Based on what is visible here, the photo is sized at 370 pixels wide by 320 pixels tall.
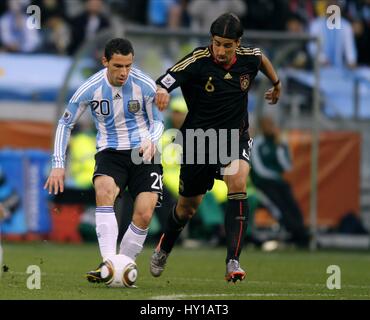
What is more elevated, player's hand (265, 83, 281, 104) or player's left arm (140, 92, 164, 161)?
player's hand (265, 83, 281, 104)

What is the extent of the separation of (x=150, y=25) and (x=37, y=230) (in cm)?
522

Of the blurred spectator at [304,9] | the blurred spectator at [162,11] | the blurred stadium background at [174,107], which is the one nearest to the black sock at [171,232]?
the blurred stadium background at [174,107]

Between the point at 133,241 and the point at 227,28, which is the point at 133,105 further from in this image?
the point at 133,241

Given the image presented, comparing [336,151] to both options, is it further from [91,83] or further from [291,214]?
[91,83]

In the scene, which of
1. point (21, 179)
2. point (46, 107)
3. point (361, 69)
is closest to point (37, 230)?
point (21, 179)

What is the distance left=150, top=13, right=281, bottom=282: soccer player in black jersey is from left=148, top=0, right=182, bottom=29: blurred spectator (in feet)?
34.8

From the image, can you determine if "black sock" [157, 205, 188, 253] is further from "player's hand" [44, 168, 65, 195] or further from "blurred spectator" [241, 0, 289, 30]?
"blurred spectator" [241, 0, 289, 30]

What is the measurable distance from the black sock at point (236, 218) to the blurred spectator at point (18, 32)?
11061 millimetres

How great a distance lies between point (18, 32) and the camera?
69.1 ft

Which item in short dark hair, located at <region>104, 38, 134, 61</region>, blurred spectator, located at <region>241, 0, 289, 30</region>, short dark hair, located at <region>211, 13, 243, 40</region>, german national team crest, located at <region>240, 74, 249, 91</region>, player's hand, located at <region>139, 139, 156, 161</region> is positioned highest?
blurred spectator, located at <region>241, 0, 289, 30</region>

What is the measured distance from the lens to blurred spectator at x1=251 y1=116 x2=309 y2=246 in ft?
61.0

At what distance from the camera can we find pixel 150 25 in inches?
862

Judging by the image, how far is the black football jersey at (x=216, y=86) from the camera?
10.7m

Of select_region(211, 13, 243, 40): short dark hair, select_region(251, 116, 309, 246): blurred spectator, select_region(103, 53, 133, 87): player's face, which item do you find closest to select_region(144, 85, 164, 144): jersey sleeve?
select_region(103, 53, 133, 87): player's face
